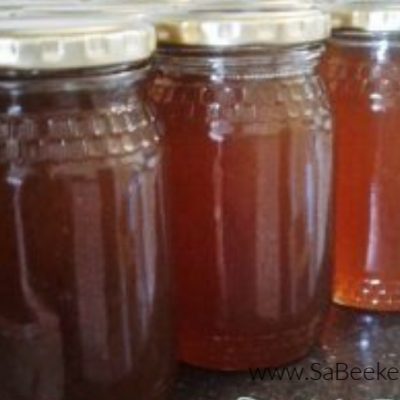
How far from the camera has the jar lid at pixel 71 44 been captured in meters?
0.45

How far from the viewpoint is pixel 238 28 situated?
1.81ft

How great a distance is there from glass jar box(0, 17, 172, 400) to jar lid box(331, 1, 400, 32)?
217 millimetres

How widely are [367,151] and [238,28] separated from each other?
0.20 metres

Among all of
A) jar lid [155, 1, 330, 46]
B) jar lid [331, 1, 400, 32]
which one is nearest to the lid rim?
jar lid [155, 1, 330, 46]

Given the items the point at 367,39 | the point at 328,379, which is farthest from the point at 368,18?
the point at 328,379

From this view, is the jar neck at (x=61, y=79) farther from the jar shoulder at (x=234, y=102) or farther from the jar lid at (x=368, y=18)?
the jar lid at (x=368, y=18)

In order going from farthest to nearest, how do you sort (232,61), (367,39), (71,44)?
(367,39)
(232,61)
(71,44)

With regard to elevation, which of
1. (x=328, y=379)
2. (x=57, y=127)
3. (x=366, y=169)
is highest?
(x=57, y=127)

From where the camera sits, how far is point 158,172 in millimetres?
538

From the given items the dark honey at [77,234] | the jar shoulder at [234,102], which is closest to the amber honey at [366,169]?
the jar shoulder at [234,102]

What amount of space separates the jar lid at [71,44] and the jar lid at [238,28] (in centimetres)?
5

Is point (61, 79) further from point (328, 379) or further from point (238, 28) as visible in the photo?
point (328, 379)

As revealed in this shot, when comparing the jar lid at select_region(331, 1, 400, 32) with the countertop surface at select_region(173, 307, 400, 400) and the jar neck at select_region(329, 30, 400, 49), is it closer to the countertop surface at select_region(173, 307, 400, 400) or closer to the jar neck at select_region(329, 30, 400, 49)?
the jar neck at select_region(329, 30, 400, 49)

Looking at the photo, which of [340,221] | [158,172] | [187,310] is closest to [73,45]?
[158,172]
